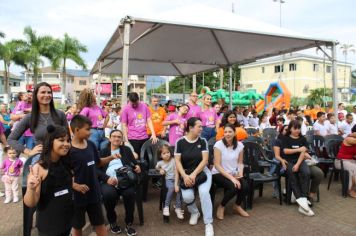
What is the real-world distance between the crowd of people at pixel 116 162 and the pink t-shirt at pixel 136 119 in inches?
0.7

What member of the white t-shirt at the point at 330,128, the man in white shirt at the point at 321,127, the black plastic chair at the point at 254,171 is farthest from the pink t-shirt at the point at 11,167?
the white t-shirt at the point at 330,128

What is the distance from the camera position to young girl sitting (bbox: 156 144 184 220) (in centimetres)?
455

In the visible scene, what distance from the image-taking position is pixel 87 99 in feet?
18.1

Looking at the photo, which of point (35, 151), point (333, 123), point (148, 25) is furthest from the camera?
point (333, 123)

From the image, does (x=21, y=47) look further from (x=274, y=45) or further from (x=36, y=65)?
(x=274, y=45)

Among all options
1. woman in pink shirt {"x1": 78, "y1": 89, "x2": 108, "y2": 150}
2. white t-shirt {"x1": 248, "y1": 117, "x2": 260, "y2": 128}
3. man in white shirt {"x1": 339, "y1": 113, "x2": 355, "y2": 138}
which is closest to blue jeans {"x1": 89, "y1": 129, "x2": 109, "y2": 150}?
woman in pink shirt {"x1": 78, "y1": 89, "x2": 108, "y2": 150}

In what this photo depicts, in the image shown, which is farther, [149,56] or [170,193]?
[149,56]

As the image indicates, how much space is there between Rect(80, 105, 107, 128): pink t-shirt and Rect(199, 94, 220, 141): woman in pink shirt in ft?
7.38

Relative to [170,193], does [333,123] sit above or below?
above

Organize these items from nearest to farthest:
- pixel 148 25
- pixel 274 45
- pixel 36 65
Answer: pixel 148 25 < pixel 274 45 < pixel 36 65

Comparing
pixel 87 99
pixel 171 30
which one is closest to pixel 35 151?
pixel 87 99

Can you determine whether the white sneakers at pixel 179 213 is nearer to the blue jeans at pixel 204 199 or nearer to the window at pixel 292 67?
the blue jeans at pixel 204 199

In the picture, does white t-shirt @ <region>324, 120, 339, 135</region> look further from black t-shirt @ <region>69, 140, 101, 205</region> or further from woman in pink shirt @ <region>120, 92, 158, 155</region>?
black t-shirt @ <region>69, 140, 101, 205</region>

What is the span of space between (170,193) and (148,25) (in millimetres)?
3405
